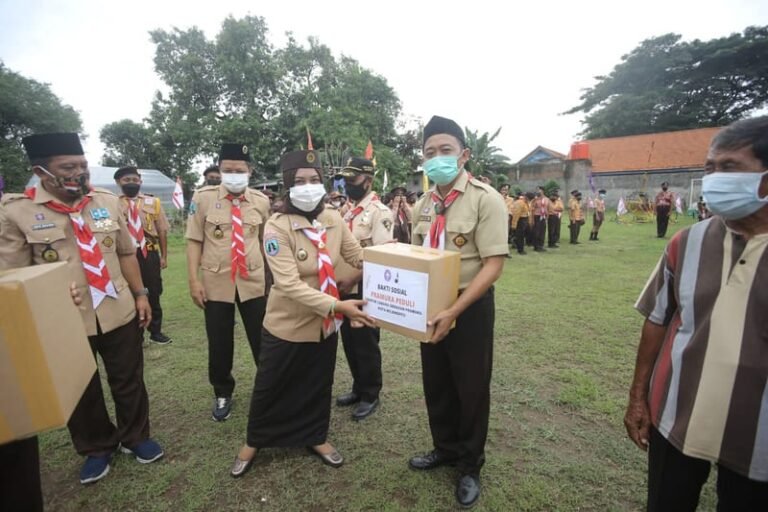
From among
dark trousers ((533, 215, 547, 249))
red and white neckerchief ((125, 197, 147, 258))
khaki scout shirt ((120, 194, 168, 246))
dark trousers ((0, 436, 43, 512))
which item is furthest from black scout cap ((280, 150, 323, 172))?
dark trousers ((533, 215, 547, 249))

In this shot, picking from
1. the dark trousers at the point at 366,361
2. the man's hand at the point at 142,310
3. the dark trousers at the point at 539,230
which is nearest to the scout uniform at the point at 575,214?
the dark trousers at the point at 539,230

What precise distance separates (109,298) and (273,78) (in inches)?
1109

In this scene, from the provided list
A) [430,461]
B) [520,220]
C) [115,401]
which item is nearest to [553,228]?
[520,220]

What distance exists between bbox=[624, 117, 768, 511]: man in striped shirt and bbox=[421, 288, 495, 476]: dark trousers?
0.92 meters

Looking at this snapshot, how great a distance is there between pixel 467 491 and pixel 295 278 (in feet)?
5.61

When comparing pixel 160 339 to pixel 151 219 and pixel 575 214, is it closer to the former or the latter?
pixel 151 219

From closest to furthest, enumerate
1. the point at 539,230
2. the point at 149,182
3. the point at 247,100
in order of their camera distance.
Result: the point at 539,230
the point at 149,182
the point at 247,100

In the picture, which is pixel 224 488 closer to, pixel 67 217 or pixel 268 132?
pixel 67 217

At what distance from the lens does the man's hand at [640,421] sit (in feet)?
5.57

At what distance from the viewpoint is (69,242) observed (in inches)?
97.4

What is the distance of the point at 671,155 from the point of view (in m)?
28.5

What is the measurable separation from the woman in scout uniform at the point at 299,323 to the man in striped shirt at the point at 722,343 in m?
1.64

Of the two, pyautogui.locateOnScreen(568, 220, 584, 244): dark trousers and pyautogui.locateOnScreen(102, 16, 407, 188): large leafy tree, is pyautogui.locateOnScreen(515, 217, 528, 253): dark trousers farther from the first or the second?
pyautogui.locateOnScreen(102, 16, 407, 188): large leafy tree

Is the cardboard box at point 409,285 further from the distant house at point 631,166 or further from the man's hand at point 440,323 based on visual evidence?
the distant house at point 631,166
